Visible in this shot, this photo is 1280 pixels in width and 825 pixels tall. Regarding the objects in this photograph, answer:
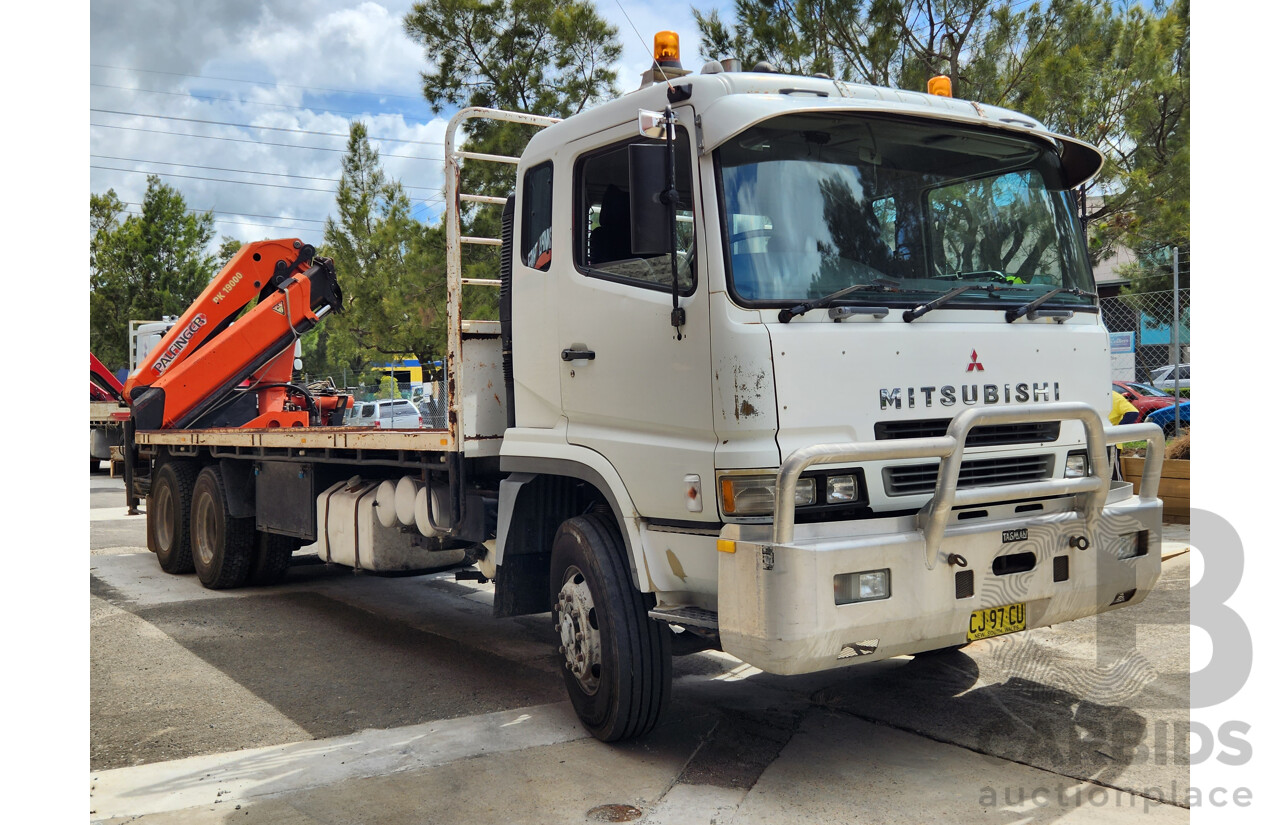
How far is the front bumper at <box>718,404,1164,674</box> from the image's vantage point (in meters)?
3.95

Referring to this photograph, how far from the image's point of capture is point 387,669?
663 centimetres

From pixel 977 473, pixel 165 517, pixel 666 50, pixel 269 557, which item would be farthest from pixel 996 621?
pixel 165 517

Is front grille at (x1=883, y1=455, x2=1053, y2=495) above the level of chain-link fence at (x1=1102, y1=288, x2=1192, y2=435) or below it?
below

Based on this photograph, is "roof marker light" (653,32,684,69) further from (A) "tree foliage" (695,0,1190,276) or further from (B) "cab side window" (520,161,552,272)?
(A) "tree foliage" (695,0,1190,276)

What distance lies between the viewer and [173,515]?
33.2 ft

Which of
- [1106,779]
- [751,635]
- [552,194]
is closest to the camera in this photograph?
[751,635]

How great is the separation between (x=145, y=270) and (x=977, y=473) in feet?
101

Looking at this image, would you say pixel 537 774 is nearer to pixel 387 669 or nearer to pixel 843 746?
pixel 843 746

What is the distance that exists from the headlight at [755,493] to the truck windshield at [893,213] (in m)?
0.68

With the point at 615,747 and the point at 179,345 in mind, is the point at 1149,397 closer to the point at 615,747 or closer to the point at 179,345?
the point at 179,345

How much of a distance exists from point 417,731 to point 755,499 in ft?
7.41

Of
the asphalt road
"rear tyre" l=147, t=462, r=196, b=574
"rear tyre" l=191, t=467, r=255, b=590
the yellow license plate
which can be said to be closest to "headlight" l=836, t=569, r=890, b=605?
the yellow license plate

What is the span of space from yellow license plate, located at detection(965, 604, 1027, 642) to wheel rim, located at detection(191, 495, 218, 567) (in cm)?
697

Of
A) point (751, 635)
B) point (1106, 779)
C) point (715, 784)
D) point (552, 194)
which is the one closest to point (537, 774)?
point (715, 784)
